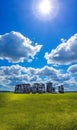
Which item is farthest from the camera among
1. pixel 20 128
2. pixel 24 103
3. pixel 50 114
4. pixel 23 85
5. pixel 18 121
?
pixel 23 85

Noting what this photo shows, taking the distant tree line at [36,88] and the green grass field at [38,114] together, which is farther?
the distant tree line at [36,88]

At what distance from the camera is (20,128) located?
29547mm

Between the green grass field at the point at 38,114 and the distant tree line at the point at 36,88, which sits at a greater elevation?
the distant tree line at the point at 36,88

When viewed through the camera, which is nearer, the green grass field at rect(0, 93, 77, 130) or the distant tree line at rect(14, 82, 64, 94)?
the green grass field at rect(0, 93, 77, 130)

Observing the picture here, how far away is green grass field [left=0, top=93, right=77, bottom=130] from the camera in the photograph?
99.4 ft

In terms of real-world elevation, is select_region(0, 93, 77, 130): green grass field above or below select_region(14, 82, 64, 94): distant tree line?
below

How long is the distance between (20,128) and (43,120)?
361 centimetres

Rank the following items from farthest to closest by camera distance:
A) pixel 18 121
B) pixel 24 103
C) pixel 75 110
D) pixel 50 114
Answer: pixel 24 103
pixel 75 110
pixel 50 114
pixel 18 121

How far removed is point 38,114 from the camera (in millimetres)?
36250

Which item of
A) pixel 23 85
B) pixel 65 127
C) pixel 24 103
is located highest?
pixel 23 85

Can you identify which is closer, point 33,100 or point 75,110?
point 75,110

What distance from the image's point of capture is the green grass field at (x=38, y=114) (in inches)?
1193

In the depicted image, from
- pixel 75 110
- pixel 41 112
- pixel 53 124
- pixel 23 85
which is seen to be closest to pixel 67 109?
pixel 75 110

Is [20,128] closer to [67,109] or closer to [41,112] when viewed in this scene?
[41,112]
